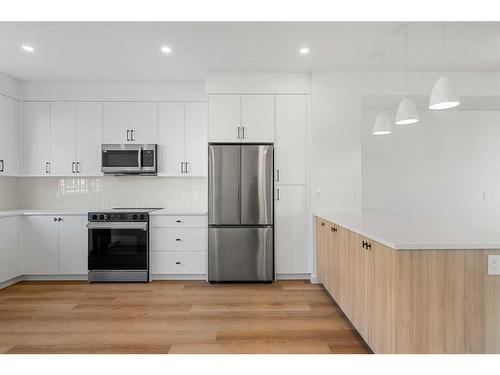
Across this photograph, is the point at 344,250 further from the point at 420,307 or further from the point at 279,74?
the point at 279,74

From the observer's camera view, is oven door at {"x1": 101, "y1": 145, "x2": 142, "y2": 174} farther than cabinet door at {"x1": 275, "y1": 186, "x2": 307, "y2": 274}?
Yes

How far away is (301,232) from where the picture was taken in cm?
405

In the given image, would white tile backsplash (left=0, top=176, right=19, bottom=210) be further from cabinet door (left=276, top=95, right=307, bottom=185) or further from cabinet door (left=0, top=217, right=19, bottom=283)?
cabinet door (left=276, top=95, right=307, bottom=185)

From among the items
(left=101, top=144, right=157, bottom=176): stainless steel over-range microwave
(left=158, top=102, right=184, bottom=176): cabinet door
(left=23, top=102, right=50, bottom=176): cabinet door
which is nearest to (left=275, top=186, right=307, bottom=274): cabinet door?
(left=158, top=102, right=184, bottom=176): cabinet door

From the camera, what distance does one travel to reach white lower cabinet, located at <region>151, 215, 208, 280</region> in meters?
4.05

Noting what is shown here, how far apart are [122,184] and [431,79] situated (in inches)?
163

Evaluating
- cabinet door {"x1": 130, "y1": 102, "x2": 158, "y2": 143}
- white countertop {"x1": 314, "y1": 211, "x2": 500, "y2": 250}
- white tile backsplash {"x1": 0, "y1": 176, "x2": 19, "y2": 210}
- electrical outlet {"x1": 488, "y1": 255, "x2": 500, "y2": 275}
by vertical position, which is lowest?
electrical outlet {"x1": 488, "y1": 255, "x2": 500, "y2": 275}

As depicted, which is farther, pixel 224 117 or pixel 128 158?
pixel 128 158

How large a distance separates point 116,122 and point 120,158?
48cm

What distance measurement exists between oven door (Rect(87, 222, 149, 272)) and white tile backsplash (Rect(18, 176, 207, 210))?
0.64 meters

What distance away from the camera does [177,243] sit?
4051 millimetres

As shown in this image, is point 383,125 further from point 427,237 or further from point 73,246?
point 73,246

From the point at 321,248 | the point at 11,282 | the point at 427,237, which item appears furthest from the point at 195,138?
the point at 427,237

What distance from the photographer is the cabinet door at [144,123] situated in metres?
4.34
